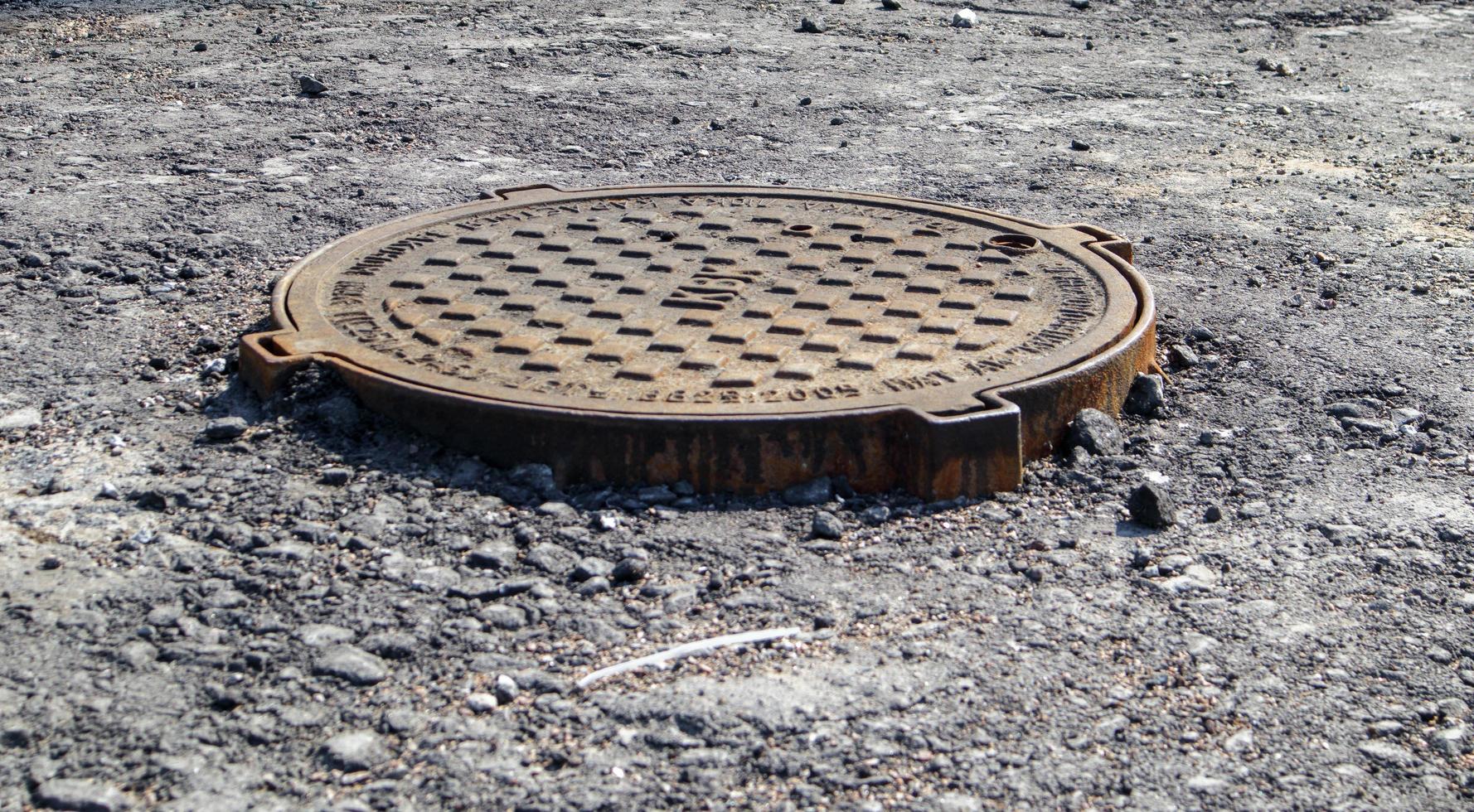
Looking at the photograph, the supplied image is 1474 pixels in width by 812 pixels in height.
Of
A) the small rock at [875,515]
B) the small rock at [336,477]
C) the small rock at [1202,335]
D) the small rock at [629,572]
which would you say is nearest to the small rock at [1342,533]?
the small rock at [875,515]

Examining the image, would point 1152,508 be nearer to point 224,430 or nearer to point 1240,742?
point 1240,742

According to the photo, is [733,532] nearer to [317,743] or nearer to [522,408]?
[522,408]

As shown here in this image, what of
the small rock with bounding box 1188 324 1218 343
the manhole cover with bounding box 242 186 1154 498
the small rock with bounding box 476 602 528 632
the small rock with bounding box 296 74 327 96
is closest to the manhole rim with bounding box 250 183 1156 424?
the manhole cover with bounding box 242 186 1154 498

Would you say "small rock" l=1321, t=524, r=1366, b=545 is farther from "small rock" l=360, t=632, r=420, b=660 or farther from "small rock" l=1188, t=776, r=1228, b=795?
"small rock" l=360, t=632, r=420, b=660

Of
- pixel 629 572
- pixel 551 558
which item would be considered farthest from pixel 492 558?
pixel 629 572

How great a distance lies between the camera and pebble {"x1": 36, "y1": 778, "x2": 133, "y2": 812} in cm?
175

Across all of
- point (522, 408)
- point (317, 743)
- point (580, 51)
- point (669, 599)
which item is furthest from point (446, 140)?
point (317, 743)

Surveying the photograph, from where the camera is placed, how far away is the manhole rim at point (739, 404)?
2.54 metres

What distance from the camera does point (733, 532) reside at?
245cm

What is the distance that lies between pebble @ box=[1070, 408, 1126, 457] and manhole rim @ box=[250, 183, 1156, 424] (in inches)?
3.5

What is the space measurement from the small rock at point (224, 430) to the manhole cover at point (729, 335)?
115mm

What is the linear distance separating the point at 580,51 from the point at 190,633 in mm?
4184

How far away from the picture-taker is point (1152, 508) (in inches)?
99.0

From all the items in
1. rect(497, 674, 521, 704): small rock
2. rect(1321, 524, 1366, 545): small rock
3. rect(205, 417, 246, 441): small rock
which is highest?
rect(205, 417, 246, 441): small rock
